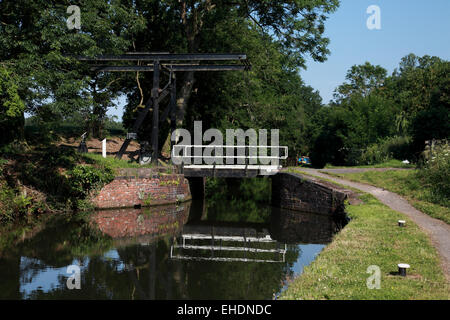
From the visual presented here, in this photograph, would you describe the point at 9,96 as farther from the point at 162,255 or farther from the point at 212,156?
the point at 212,156

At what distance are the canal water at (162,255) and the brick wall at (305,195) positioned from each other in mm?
644

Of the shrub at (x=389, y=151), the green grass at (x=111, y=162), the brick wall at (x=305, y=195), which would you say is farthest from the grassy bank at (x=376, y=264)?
the shrub at (x=389, y=151)

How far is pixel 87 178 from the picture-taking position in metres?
18.7

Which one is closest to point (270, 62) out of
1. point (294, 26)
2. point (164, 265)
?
point (294, 26)

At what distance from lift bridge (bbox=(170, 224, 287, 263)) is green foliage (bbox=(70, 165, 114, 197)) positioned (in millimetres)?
4838

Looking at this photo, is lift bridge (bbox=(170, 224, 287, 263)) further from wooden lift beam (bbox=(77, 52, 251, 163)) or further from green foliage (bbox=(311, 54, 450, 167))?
green foliage (bbox=(311, 54, 450, 167))

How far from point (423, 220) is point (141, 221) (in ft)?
32.9

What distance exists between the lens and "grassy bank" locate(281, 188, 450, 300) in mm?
6949

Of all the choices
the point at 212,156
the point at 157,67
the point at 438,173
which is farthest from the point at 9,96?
the point at 438,173

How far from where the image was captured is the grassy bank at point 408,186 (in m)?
14.7

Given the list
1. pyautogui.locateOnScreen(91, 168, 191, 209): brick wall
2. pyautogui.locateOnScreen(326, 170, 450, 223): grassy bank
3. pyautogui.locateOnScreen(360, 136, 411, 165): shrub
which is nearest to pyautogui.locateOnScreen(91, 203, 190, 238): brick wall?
pyautogui.locateOnScreen(91, 168, 191, 209): brick wall

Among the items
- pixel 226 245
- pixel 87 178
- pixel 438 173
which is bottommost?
pixel 226 245
